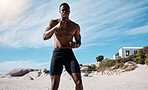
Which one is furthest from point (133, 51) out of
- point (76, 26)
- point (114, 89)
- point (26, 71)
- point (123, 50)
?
point (76, 26)

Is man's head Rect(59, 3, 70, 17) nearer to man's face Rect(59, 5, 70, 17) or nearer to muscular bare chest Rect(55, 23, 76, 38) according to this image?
man's face Rect(59, 5, 70, 17)

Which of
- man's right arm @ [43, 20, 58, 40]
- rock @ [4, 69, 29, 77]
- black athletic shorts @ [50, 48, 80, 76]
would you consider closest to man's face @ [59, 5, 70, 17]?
man's right arm @ [43, 20, 58, 40]

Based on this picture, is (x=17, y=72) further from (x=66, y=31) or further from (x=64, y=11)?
(x=64, y=11)

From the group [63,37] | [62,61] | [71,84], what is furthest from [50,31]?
[71,84]

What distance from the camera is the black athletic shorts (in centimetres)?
353

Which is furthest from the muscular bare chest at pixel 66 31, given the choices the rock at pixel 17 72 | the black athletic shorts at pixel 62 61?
the rock at pixel 17 72

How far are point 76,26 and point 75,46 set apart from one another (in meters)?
0.57

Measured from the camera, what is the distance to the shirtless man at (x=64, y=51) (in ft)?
11.3

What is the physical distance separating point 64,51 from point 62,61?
8.6 inches

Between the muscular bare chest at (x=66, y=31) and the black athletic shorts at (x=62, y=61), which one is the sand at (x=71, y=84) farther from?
the muscular bare chest at (x=66, y=31)

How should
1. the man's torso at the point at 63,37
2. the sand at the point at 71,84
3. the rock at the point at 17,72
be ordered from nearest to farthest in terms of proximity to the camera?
the man's torso at the point at 63,37, the sand at the point at 71,84, the rock at the point at 17,72

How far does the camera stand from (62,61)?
11.8ft

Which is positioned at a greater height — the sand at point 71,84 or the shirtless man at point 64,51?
the shirtless man at point 64,51

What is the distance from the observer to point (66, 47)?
370 centimetres
